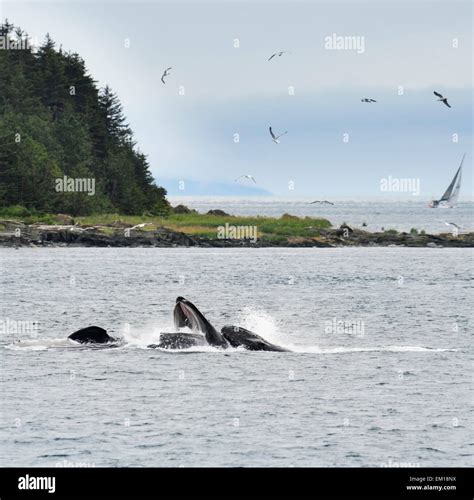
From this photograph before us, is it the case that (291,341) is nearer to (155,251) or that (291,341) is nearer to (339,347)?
(339,347)

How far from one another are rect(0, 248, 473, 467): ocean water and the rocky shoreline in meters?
47.6

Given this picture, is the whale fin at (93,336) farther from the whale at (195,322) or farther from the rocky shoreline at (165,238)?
the rocky shoreline at (165,238)

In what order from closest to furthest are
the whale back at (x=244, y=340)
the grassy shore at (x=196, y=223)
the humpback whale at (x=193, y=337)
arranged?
the humpback whale at (x=193, y=337) → the whale back at (x=244, y=340) → the grassy shore at (x=196, y=223)

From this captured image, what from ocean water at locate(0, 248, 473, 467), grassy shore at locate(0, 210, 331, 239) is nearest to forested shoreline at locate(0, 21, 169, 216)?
grassy shore at locate(0, 210, 331, 239)

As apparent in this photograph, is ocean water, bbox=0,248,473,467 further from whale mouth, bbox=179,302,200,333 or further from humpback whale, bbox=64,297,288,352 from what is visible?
whale mouth, bbox=179,302,200,333

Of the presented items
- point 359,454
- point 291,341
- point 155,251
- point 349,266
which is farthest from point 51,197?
point 359,454

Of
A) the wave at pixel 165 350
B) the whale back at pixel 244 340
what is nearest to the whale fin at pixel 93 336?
the wave at pixel 165 350

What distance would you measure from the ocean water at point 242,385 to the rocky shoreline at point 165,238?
156 ft

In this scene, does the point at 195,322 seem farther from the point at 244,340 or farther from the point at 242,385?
the point at 242,385

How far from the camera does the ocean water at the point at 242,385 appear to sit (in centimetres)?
2255

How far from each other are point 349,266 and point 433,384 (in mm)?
A: 60969

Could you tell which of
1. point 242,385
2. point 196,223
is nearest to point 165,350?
point 242,385

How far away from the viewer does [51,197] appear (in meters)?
119

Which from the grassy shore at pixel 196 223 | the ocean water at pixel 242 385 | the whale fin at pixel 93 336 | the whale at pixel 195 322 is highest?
the grassy shore at pixel 196 223
